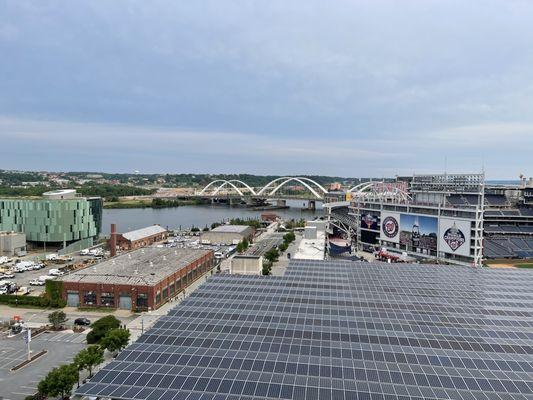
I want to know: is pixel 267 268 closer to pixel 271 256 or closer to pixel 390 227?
pixel 271 256

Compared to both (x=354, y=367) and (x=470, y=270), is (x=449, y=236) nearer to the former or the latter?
(x=470, y=270)

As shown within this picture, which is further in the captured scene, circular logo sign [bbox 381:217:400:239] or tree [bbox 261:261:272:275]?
circular logo sign [bbox 381:217:400:239]

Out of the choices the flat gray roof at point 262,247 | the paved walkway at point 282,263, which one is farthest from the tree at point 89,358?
the flat gray roof at point 262,247

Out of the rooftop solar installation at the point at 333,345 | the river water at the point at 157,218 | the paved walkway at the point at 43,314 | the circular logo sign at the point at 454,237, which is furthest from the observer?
the river water at the point at 157,218

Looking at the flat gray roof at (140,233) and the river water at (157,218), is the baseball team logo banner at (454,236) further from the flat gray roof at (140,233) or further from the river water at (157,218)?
the river water at (157,218)

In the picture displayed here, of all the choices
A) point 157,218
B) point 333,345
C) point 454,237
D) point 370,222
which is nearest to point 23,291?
point 333,345

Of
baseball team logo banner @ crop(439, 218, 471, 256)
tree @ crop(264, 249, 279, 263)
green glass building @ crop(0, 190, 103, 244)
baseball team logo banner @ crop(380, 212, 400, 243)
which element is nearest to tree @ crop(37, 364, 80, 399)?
tree @ crop(264, 249, 279, 263)

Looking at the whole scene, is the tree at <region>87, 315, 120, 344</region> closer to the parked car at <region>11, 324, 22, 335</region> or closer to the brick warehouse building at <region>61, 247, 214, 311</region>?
the parked car at <region>11, 324, 22, 335</region>

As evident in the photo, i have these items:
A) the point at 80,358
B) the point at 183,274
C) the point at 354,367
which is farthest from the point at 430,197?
the point at 80,358
